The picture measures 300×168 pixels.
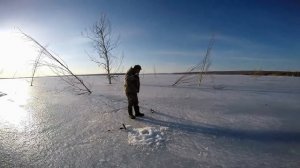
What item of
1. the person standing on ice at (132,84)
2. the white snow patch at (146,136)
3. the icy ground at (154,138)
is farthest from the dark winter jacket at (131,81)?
the white snow patch at (146,136)

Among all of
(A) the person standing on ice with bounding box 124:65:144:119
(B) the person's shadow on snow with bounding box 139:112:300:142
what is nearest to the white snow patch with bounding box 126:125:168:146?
(B) the person's shadow on snow with bounding box 139:112:300:142

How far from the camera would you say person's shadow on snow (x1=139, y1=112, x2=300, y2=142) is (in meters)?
4.36

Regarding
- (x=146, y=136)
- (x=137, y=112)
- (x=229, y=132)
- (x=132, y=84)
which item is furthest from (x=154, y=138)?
(x=132, y=84)

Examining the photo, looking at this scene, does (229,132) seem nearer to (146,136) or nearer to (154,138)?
(154,138)

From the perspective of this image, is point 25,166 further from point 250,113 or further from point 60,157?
point 250,113

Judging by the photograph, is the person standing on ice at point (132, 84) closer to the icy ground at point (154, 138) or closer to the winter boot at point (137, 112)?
the winter boot at point (137, 112)

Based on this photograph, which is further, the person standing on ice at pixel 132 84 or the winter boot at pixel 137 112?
the winter boot at pixel 137 112

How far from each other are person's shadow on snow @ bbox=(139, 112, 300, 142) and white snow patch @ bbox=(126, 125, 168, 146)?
1.54 ft

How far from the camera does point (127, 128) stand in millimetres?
4895

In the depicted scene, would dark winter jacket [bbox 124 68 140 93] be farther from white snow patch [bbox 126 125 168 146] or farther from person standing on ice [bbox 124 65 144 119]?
white snow patch [bbox 126 125 168 146]

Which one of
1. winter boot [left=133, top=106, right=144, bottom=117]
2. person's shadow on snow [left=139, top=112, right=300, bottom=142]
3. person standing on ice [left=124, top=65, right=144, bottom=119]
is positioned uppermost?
person standing on ice [left=124, top=65, right=144, bottom=119]

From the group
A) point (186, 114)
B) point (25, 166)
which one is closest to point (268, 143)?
point (186, 114)

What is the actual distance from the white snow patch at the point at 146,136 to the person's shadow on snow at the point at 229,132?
0.47 meters

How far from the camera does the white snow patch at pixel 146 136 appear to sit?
4.10 metres
